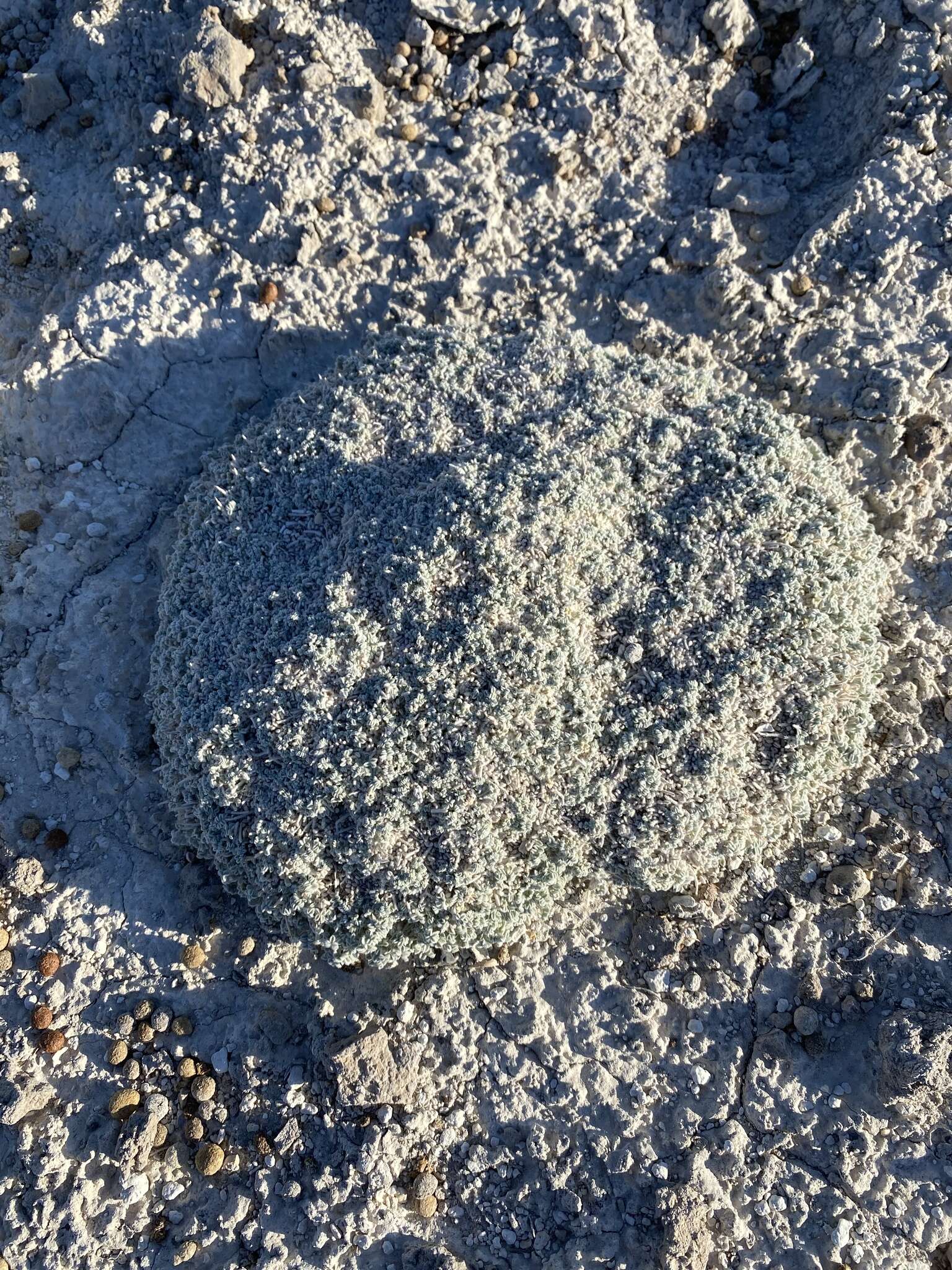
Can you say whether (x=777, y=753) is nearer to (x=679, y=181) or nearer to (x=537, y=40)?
(x=679, y=181)

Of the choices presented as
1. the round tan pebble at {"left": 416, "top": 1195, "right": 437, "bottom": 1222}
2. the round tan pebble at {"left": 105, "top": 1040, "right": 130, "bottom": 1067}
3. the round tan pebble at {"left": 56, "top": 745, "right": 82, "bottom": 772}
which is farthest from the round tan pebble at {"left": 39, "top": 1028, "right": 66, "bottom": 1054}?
the round tan pebble at {"left": 416, "top": 1195, "right": 437, "bottom": 1222}

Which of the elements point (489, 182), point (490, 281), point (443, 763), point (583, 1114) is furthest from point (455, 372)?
point (583, 1114)

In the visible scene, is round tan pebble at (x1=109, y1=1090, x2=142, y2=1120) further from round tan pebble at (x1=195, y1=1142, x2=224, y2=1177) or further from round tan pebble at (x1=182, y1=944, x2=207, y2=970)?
round tan pebble at (x1=182, y1=944, x2=207, y2=970)

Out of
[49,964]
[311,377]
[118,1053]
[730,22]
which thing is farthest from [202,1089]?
[730,22]

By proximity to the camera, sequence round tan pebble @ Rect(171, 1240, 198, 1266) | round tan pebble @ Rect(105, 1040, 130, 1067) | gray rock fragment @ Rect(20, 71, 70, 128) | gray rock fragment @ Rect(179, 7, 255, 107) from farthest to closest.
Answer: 1. gray rock fragment @ Rect(20, 71, 70, 128)
2. gray rock fragment @ Rect(179, 7, 255, 107)
3. round tan pebble @ Rect(105, 1040, 130, 1067)
4. round tan pebble @ Rect(171, 1240, 198, 1266)

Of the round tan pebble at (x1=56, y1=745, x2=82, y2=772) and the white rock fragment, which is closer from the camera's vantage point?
the round tan pebble at (x1=56, y1=745, x2=82, y2=772)

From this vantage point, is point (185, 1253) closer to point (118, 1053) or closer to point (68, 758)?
point (118, 1053)
